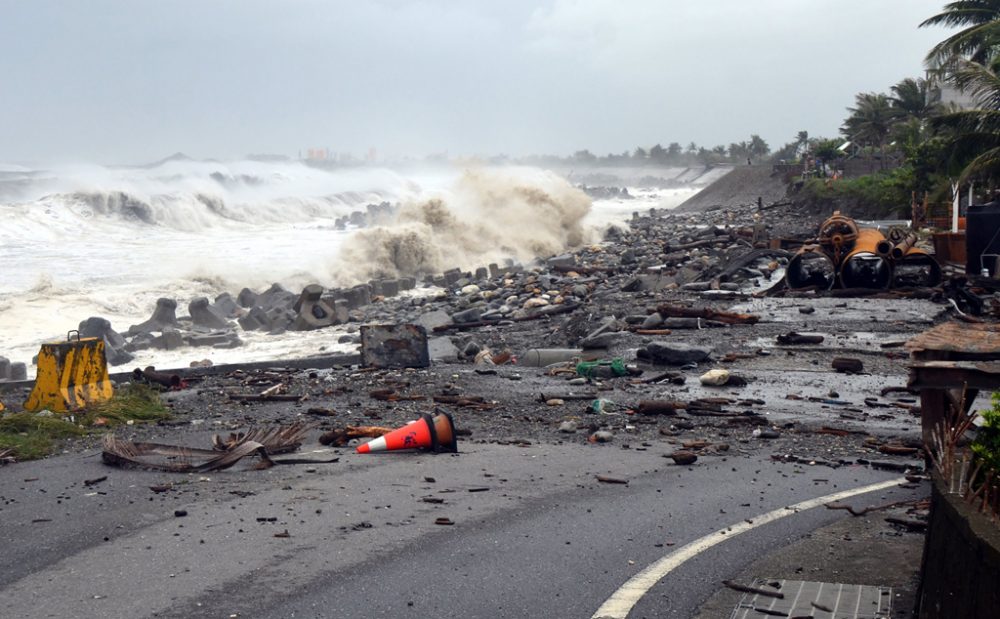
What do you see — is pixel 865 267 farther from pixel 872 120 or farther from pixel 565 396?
pixel 872 120

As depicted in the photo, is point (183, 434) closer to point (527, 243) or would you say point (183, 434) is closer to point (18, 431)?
point (18, 431)

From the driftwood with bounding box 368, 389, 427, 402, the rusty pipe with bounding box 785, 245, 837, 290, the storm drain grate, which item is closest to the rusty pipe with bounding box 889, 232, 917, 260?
the rusty pipe with bounding box 785, 245, 837, 290

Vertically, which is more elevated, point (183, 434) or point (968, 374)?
point (968, 374)

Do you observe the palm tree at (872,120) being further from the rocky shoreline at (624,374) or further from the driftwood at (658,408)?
the driftwood at (658,408)

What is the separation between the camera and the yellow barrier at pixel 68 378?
10445 mm

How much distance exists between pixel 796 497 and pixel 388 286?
23917 mm

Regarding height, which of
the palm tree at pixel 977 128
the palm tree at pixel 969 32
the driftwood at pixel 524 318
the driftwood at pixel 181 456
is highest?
the palm tree at pixel 969 32

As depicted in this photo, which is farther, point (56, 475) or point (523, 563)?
point (56, 475)

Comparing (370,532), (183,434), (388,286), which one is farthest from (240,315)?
(370,532)

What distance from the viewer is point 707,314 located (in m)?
17.2

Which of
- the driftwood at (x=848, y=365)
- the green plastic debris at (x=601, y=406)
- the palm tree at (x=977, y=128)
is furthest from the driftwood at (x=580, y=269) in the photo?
the green plastic debris at (x=601, y=406)

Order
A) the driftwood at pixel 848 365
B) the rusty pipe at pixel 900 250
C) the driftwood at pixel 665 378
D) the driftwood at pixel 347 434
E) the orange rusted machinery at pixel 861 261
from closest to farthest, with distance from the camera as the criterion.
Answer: the driftwood at pixel 347 434 → the driftwood at pixel 665 378 → the driftwood at pixel 848 365 → the rusty pipe at pixel 900 250 → the orange rusted machinery at pixel 861 261

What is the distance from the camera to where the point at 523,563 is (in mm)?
5754

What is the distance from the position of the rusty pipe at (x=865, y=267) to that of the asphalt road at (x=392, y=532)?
12.7 m
